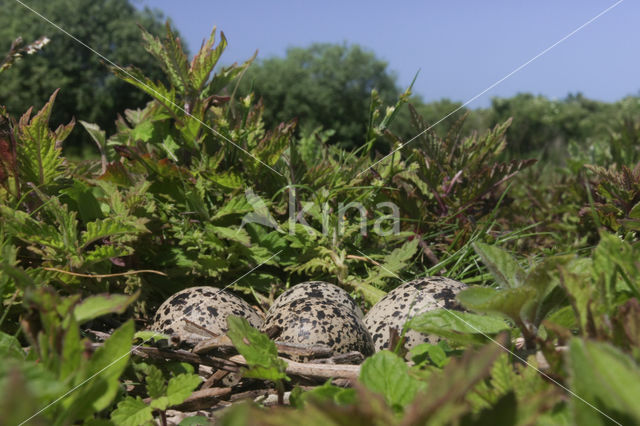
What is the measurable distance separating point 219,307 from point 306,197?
2.78 feet

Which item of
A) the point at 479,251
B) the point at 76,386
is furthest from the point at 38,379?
the point at 479,251

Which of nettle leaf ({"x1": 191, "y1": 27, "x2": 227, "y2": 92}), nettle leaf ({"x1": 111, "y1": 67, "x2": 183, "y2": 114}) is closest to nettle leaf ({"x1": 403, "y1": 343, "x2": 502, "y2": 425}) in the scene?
nettle leaf ({"x1": 111, "y1": 67, "x2": 183, "y2": 114})

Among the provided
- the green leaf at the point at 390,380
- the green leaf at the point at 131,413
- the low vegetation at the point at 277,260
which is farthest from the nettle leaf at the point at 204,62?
the green leaf at the point at 390,380

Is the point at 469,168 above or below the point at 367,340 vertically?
above

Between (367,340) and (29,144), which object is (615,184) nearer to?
(367,340)

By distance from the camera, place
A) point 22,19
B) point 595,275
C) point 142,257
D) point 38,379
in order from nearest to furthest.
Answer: point 38,379 → point 595,275 → point 142,257 → point 22,19

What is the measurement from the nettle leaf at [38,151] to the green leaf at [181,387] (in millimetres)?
1072

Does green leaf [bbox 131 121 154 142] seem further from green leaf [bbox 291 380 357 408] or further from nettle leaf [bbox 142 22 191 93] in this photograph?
green leaf [bbox 291 380 357 408]

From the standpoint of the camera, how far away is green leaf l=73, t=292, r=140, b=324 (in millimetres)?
885

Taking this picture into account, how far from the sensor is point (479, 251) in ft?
4.02

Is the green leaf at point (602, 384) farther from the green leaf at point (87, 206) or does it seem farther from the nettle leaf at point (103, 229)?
the green leaf at point (87, 206)

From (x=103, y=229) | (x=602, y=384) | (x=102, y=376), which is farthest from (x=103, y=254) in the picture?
(x=602, y=384)

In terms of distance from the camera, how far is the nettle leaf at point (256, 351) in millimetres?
1147

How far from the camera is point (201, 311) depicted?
1.72 m
